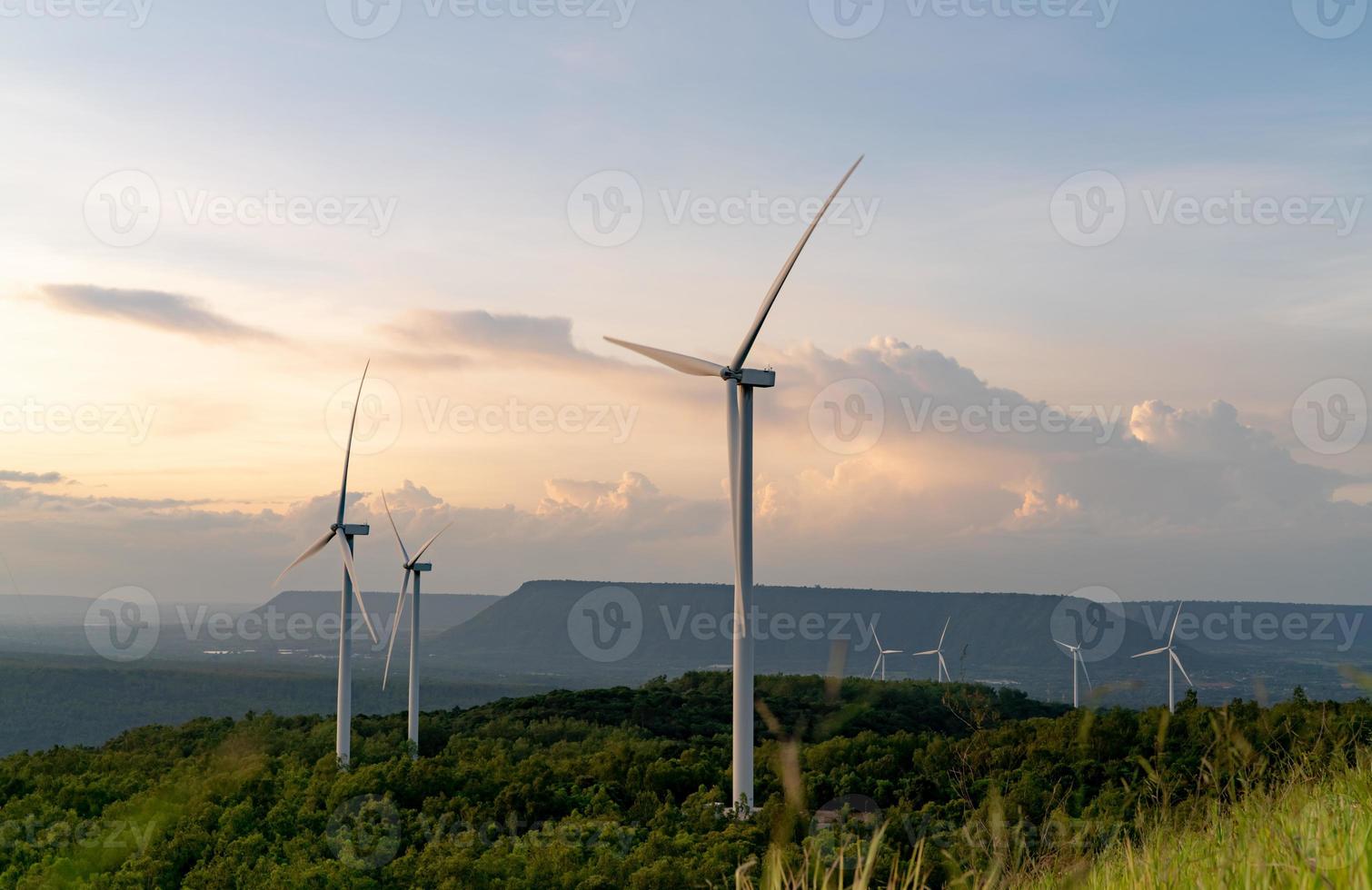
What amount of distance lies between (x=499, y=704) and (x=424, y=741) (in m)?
23.3

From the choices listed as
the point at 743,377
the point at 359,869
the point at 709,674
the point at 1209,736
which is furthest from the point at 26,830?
the point at 709,674

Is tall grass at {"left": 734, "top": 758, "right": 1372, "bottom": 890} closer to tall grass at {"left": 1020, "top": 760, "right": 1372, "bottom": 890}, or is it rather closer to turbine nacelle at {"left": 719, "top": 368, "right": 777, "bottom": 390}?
tall grass at {"left": 1020, "top": 760, "right": 1372, "bottom": 890}

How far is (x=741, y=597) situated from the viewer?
27.2m

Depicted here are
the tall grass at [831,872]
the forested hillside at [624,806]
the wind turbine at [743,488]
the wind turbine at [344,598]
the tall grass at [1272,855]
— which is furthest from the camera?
the wind turbine at [344,598]

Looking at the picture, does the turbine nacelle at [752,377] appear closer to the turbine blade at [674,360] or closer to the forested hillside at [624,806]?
the turbine blade at [674,360]

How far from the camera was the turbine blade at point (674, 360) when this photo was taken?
94.2 feet

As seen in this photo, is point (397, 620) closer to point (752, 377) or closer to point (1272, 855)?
point (752, 377)

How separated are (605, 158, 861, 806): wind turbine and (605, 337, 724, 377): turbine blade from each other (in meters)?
0.03

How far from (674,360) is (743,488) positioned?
12.4 feet

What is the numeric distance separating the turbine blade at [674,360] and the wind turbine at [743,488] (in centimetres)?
3

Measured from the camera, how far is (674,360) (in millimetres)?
29375

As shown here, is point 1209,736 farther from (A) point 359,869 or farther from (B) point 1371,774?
(A) point 359,869

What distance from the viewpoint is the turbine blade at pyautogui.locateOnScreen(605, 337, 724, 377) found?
28.7 meters

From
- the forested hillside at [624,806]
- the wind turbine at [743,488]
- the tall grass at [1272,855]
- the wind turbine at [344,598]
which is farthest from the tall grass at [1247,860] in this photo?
the wind turbine at [344,598]
